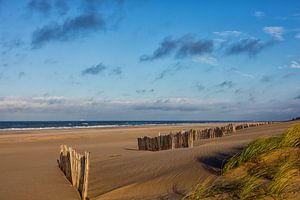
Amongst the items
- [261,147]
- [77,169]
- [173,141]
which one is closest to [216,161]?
[261,147]

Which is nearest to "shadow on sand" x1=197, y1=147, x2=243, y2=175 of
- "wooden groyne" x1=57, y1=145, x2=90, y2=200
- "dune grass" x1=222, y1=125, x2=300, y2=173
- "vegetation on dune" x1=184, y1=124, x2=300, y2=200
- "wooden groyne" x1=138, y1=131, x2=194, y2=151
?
"dune grass" x1=222, y1=125, x2=300, y2=173

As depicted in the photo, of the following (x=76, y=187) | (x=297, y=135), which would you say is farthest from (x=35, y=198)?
(x=297, y=135)

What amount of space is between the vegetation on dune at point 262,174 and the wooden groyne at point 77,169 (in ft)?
9.17

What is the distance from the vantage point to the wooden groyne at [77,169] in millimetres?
9016

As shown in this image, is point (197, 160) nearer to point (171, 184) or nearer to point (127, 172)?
point (171, 184)

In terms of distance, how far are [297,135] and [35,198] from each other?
19.4ft

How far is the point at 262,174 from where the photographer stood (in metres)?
7.20

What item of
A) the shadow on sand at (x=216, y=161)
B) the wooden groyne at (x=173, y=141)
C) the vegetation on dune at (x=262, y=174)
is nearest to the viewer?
the vegetation on dune at (x=262, y=174)

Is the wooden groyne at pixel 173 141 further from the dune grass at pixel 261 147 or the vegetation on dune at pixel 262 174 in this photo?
the dune grass at pixel 261 147

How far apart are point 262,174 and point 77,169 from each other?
484cm

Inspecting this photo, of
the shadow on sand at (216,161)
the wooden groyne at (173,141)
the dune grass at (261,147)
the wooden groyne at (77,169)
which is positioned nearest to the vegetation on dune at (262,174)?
the dune grass at (261,147)

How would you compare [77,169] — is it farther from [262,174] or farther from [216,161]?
[262,174]

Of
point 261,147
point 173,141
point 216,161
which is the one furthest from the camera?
point 173,141

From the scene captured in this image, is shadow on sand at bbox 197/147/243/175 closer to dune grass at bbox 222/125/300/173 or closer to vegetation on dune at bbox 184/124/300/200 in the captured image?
dune grass at bbox 222/125/300/173
